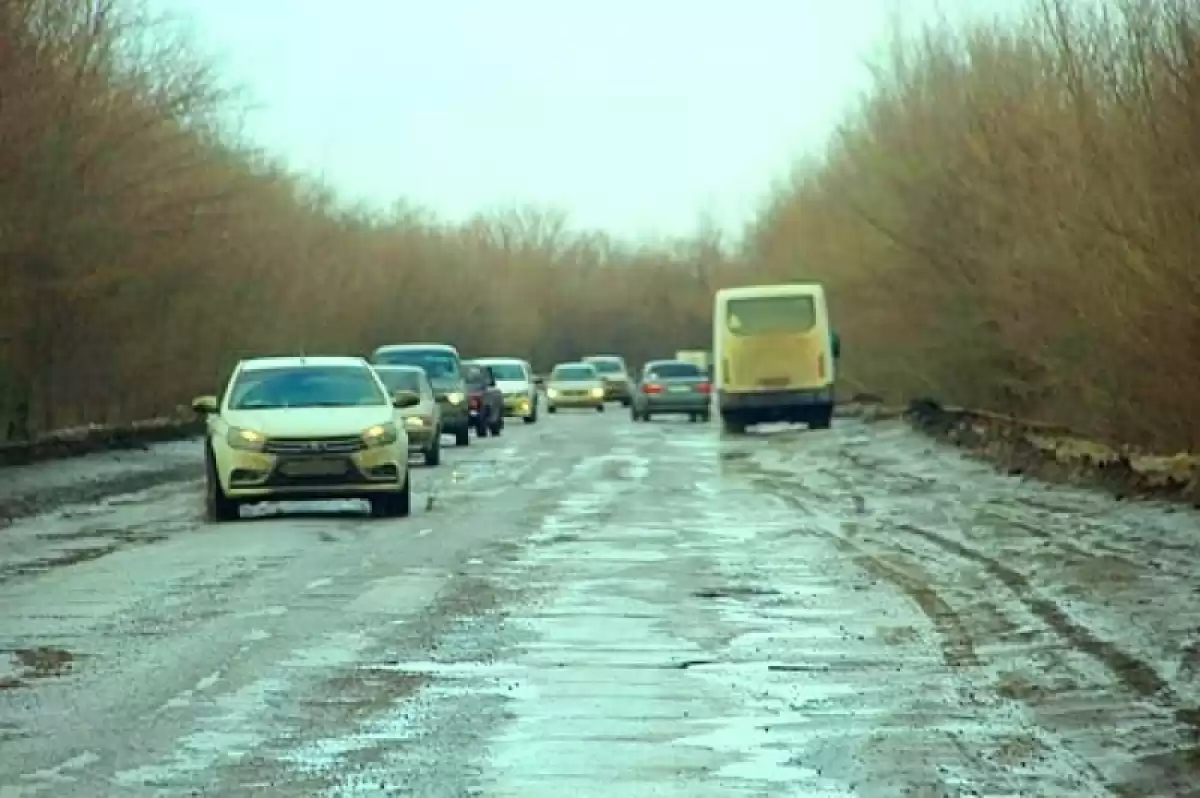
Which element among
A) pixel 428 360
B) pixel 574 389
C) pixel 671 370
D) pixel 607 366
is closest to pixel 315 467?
pixel 428 360

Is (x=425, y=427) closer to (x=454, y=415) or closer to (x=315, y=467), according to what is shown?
(x=454, y=415)

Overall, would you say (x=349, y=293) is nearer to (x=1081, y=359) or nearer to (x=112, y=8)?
(x=112, y=8)

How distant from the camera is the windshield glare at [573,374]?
78.5 m

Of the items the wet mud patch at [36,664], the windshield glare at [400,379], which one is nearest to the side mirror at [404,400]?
the windshield glare at [400,379]

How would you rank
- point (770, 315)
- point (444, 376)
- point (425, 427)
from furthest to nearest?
point (770, 315)
point (444, 376)
point (425, 427)

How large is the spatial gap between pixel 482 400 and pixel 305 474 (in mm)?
27948

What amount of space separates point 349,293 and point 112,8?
3889cm

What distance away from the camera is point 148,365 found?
49.0 m

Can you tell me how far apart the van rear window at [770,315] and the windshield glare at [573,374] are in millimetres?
26694

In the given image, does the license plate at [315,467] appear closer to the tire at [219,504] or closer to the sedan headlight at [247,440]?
the sedan headlight at [247,440]

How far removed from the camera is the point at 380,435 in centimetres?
2375

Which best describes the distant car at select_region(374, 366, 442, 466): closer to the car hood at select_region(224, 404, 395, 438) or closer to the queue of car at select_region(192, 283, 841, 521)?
the queue of car at select_region(192, 283, 841, 521)

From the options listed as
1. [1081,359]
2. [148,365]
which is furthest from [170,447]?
[1081,359]

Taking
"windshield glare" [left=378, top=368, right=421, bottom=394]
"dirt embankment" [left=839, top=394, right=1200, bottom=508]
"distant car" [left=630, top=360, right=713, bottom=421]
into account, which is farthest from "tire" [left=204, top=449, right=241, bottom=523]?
"distant car" [left=630, top=360, right=713, bottom=421]
